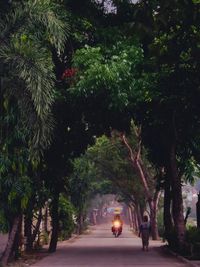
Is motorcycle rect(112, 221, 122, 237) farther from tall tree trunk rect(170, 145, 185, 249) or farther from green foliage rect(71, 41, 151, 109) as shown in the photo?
green foliage rect(71, 41, 151, 109)

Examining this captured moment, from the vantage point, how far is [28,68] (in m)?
15.4

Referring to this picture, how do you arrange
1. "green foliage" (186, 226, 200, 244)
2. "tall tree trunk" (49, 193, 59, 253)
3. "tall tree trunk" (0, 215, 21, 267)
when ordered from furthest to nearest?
"tall tree trunk" (49, 193, 59, 253)
"green foliage" (186, 226, 200, 244)
"tall tree trunk" (0, 215, 21, 267)

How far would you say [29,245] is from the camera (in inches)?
1033

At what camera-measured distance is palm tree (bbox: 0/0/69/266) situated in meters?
15.4

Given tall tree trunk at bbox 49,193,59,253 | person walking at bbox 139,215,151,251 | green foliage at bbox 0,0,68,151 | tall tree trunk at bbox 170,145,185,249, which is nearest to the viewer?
green foliage at bbox 0,0,68,151

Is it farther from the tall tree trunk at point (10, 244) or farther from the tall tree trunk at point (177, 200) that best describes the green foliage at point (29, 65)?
the tall tree trunk at point (177, 200)

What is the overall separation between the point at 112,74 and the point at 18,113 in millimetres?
3848

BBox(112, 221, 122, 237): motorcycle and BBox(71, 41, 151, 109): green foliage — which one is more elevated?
BBox(71, 41, 151, 109): green foliage

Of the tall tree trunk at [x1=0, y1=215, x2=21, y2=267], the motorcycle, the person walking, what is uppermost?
the motorcycle

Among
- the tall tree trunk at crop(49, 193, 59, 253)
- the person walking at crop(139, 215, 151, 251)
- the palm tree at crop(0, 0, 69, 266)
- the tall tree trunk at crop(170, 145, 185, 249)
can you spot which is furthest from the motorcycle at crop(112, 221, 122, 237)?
the palm tree at crop(0, 0, 69, 266)

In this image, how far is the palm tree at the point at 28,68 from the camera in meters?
15.4

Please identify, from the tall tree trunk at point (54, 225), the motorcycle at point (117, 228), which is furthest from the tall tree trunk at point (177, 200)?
the motorcycle at point (117, 228)

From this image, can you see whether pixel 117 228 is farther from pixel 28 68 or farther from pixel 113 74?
pixel 28 68

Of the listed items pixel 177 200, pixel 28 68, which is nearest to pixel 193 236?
pixel 177 200
